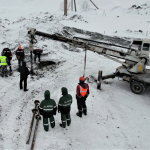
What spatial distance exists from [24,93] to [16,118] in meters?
2.00

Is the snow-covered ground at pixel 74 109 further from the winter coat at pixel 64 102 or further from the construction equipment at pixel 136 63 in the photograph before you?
the winter coat at pixel 64 102

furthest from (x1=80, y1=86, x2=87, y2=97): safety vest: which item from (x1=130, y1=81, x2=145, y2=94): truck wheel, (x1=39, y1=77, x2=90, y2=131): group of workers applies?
(x1=130, y1=81, x2=145, y2=94): truck wheel

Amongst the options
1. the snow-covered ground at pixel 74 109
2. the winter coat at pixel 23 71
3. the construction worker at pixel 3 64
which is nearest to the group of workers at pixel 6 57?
the construction worker at pixel 3 64

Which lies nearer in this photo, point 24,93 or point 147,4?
point 24,93

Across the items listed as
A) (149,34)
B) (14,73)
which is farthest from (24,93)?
(149,34)

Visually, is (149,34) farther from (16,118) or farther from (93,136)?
(16,118)

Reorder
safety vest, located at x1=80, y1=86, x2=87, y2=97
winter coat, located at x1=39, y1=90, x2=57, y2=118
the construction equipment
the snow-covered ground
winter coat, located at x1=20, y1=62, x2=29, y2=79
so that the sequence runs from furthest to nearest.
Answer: the construction equipment
winter coat, located at x1=20, y1=62, x2=29, y2=79
safety vest, located at x1=80, y1=86, x2=87, y2=97
the snow-covered ground
winter coat, located at x1=39, y1=90, x2=57, y2=118

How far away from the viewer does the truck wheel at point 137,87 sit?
779 centimetres

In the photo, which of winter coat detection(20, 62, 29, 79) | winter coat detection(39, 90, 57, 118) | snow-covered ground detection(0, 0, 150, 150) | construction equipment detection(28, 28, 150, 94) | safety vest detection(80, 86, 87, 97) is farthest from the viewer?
construction equipment detection(28, 28, 150, 94)

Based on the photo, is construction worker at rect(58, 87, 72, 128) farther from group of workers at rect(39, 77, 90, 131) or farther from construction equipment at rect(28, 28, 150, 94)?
construction equipment at rect(28, 28, 150, 94)

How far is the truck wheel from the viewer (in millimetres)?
7788

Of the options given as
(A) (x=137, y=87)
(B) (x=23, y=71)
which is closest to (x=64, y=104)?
(B) (x=23, y=71)

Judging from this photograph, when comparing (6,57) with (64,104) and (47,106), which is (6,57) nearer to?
(47,106)

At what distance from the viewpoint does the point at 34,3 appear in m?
32.0
